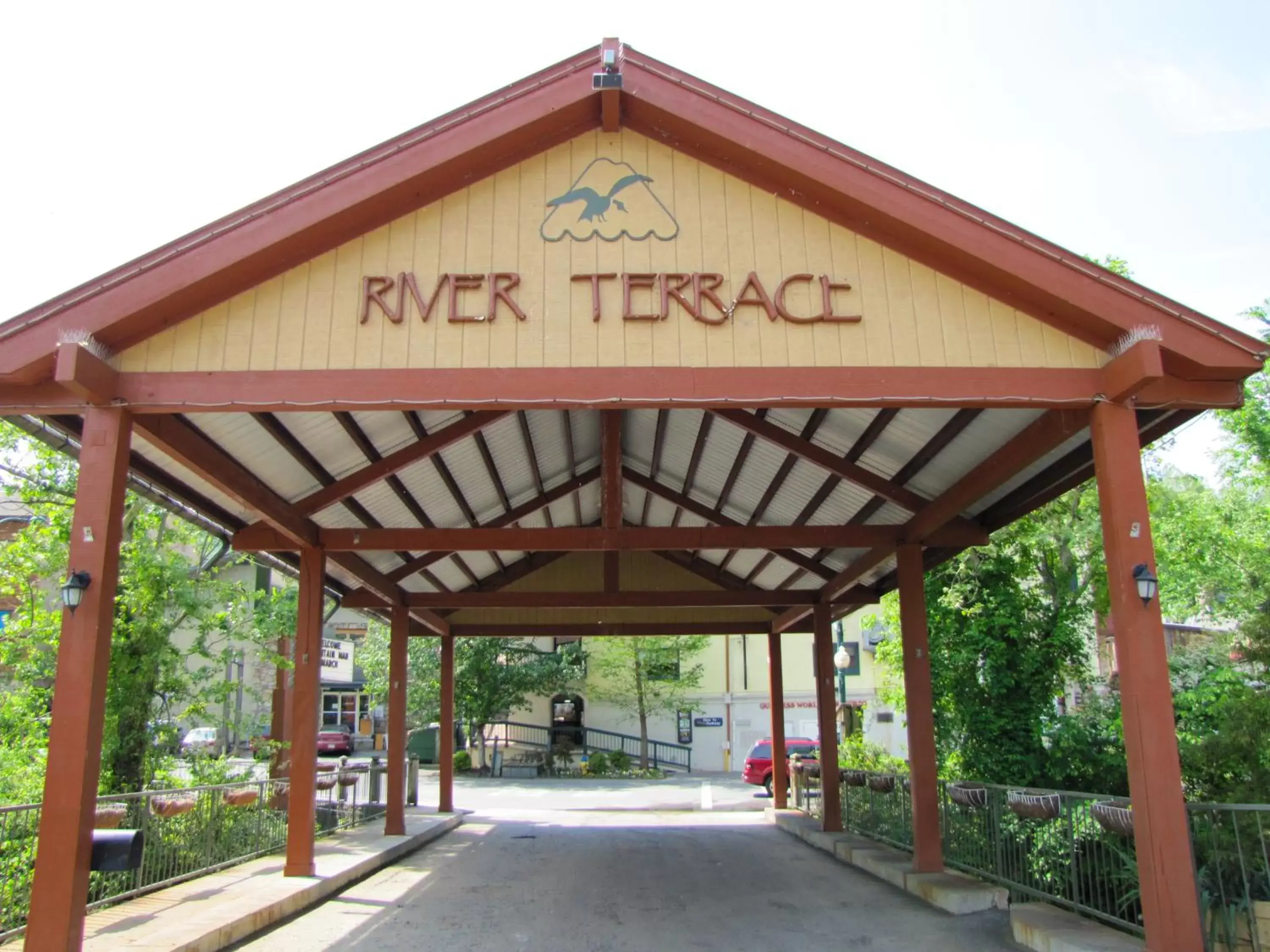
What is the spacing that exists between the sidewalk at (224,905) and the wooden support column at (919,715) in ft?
22.3

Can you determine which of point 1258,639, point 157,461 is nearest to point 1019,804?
point 1258,639

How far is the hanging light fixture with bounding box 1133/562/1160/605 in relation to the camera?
6801 mm

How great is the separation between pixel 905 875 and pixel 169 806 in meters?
7.91

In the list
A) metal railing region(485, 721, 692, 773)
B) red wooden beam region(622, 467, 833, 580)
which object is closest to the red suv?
metal railing region(485, 721, 692, 773)

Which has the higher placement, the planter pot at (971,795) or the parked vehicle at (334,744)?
the planter pot at (971,795)

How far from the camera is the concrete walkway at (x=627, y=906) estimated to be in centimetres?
852

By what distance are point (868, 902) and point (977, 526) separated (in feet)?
14.6

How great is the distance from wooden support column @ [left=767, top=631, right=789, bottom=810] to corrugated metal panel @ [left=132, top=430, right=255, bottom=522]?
12.2 m

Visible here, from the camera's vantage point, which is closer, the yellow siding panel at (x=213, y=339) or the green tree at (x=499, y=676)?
the yellow siding panel at (x=213, y=339)

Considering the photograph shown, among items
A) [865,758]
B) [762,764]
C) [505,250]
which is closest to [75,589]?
[505,250]

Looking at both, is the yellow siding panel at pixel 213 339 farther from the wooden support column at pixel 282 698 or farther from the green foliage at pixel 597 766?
the green foliage at pixel 597 766

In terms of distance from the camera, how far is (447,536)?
12.0 metres

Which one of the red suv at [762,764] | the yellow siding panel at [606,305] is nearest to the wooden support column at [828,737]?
the yellow siding panel at [606,305]

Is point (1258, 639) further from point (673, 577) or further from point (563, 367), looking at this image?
point (673, 577)
